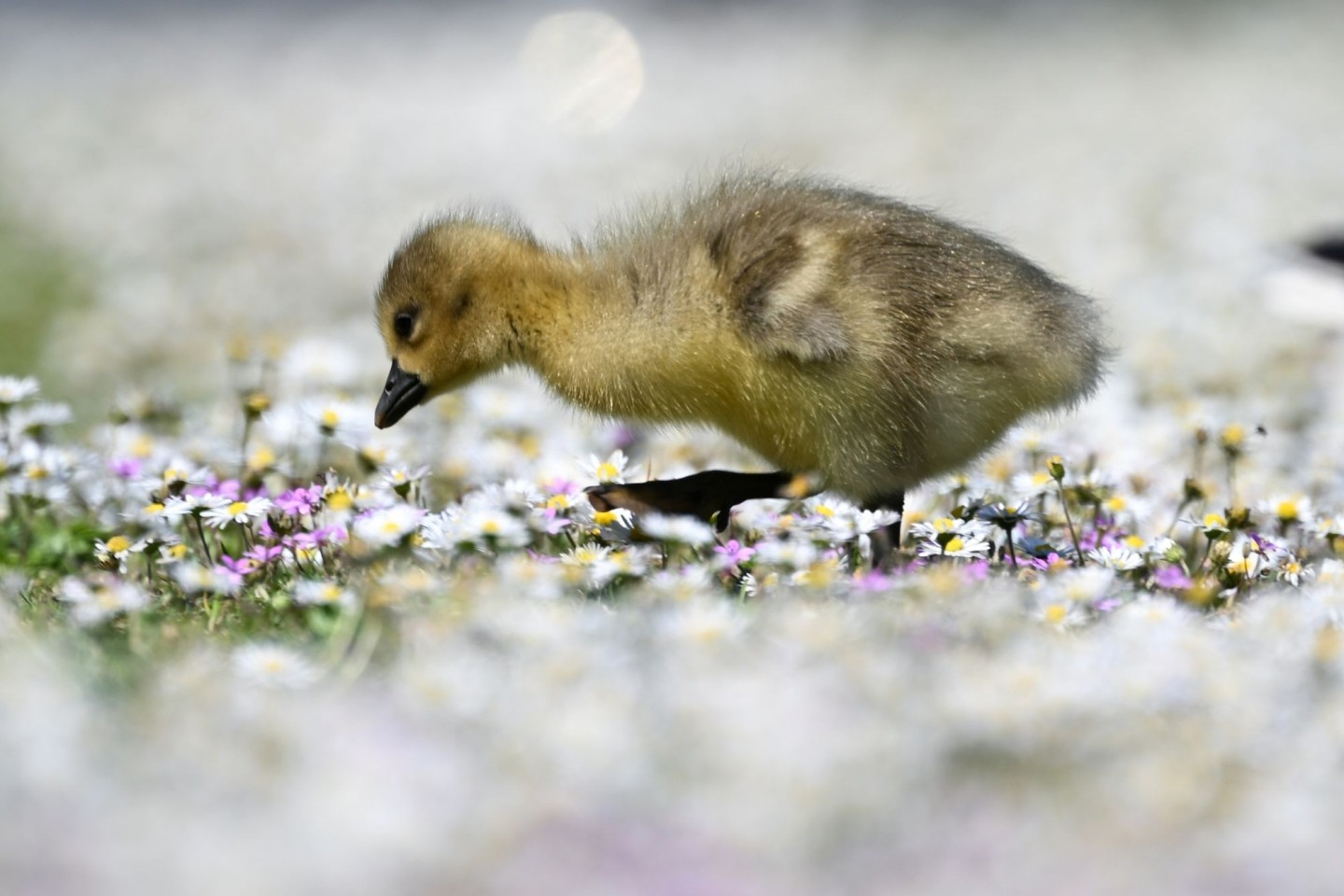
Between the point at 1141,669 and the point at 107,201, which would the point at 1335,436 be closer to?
the point at 1141,669

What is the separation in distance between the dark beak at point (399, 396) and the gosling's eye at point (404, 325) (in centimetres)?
9

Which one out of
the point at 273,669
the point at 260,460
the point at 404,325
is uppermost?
the point at 404,325

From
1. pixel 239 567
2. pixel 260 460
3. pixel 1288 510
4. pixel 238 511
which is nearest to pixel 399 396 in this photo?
pixel 260 460

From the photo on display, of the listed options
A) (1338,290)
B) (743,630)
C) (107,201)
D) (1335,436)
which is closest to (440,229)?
(743,630)

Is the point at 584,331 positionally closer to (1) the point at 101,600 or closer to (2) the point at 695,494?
(2) the point at 695,494

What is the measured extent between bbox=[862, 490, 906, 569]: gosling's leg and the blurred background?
1.08m

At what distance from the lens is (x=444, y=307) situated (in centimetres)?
374

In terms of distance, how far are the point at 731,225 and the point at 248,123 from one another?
1026 cm

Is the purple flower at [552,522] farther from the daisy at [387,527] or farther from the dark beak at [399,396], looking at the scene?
the dark beak at [399,396]

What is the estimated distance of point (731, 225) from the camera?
11.2 ft

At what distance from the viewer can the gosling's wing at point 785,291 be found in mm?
3146

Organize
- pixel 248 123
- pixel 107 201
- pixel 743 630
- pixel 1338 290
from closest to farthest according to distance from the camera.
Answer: pixel 743 630 → pixel 1338 290 → pixel 107 201 → pixel 248 123

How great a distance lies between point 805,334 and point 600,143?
8.39 m

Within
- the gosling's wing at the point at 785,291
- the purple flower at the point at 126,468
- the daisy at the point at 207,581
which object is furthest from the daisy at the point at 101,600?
the gosling's wing at the point at 785,291
